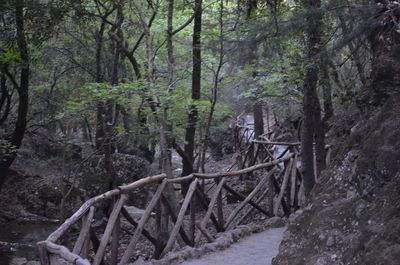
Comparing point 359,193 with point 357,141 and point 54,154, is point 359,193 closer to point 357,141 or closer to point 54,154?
point 357,141

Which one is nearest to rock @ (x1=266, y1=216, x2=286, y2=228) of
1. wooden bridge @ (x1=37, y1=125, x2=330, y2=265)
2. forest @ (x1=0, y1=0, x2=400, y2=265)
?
forest @ (x1=0, y1=0, x2=400, y2=265)

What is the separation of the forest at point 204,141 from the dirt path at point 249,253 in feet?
0.74

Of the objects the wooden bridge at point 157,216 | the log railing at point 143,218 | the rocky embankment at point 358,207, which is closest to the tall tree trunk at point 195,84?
the wooden bridge at point 157,216

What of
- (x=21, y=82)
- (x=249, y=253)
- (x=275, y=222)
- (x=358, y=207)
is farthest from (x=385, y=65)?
(x=21, y=82)

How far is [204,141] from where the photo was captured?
11.6 metres

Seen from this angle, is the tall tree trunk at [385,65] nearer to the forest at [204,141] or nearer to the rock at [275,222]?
the forest at [204,141]

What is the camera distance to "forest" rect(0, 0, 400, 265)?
4590 mm

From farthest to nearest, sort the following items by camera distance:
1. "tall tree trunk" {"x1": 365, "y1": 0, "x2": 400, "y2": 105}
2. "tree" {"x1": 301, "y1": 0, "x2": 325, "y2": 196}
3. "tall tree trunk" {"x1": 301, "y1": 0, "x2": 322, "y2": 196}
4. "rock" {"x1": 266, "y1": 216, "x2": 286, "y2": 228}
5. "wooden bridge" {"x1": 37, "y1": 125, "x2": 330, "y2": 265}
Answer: "rock" {"x1": 266, "y1": 216, "x2": 286, "y2": 228}
"tree" {"x1": 301, "y1": 0, "x2": 325, "y2": 196}
"tall tree trunk" {"x1": 301, "y1": 0, "x2": 322, "y2": 196}
"tall tree trunk" {"x1": 365, "y1": 0, "x2": 400, "y2": 105}
"wooden bridge" {"x1": 37, "y1": 125, "x2": 330, "y2": 265}

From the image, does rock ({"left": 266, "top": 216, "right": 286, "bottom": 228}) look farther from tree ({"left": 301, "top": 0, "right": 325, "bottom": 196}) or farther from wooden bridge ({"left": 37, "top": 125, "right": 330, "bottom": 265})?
tree ({"left": 301, "top": 0, "right": 325, "bottom": 196})

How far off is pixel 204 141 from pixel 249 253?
550 cm

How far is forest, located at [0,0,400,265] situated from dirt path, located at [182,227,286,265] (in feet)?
0.74

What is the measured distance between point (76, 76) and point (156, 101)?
7.21 meters

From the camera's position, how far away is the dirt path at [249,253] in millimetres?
5977

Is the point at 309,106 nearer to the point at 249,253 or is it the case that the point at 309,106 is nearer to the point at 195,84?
the point at 195,84
